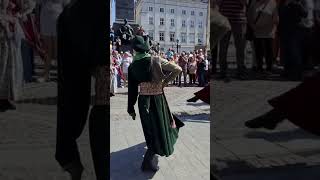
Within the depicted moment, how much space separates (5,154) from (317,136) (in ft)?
5.06

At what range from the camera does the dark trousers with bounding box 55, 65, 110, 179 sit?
7.61ft

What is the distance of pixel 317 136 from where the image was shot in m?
2.23

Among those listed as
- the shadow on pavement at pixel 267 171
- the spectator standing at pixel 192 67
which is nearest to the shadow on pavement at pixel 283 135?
the shadow on pavement at pixel 267 171

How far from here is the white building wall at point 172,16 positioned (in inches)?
263

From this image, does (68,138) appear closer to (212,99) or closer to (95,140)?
(95,140)

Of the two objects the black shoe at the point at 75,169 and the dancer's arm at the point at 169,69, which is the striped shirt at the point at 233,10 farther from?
the dancer's arm at the point at 169,69

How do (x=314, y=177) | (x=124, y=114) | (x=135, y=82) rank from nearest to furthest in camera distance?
(x=314, y=177) < (x=135, y=82) < (x=124, y=114)

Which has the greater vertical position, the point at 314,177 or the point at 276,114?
the point at 276,114

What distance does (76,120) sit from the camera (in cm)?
236

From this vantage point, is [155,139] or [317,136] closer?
[317,136]

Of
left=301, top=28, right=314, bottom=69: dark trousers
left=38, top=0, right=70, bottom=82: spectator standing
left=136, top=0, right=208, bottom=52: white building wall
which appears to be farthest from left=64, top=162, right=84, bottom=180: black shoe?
left=136, top=0, right=208, bottom=52: white building wall

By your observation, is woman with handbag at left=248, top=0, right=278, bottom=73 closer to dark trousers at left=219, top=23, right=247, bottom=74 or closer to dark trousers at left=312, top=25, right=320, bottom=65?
dark trousers at left=219, top=23, right=247, bottom=74

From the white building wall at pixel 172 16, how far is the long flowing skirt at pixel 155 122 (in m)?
0.96

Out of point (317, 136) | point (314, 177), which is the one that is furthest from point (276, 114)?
point (314, 177)
